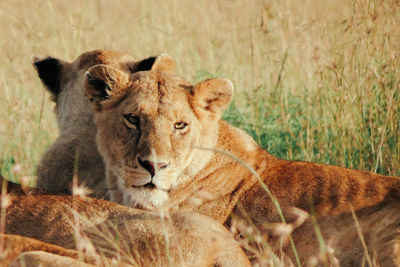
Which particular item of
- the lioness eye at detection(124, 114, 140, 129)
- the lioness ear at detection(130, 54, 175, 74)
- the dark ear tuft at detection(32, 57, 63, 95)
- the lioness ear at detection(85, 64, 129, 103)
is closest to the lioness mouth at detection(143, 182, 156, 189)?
the lioness eye at detection(124, 114, 140, 129)

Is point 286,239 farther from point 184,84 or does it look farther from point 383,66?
point 383,66

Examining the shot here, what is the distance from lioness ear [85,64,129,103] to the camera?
446 centimetres

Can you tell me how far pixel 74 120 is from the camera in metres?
5.29

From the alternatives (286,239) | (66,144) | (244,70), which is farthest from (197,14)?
(286,239)

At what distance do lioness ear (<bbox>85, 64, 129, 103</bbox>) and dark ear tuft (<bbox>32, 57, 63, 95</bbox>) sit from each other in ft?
3.50

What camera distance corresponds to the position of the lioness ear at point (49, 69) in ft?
18.2

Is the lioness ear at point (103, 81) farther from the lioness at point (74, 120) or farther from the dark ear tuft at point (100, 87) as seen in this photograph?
the lioness at point (74, 120)

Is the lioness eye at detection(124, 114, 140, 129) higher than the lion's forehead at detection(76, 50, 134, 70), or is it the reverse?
the lion's forehead at detection(76, 50, 134, 70)

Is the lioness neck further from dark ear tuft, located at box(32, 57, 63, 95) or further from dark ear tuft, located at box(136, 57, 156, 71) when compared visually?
dark ear tuft, located at box(32, 57, 63, 95)

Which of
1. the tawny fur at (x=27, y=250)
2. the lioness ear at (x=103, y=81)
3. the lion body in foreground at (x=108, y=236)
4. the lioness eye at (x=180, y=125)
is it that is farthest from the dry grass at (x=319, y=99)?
the tawny fur at (x=27, y=250)

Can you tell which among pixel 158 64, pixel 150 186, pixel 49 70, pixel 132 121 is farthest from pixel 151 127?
pixel 49 70

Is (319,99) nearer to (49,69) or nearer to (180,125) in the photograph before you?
(180,125)

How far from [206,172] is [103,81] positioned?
0.97 m

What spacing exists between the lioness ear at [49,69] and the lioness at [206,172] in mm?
1099
